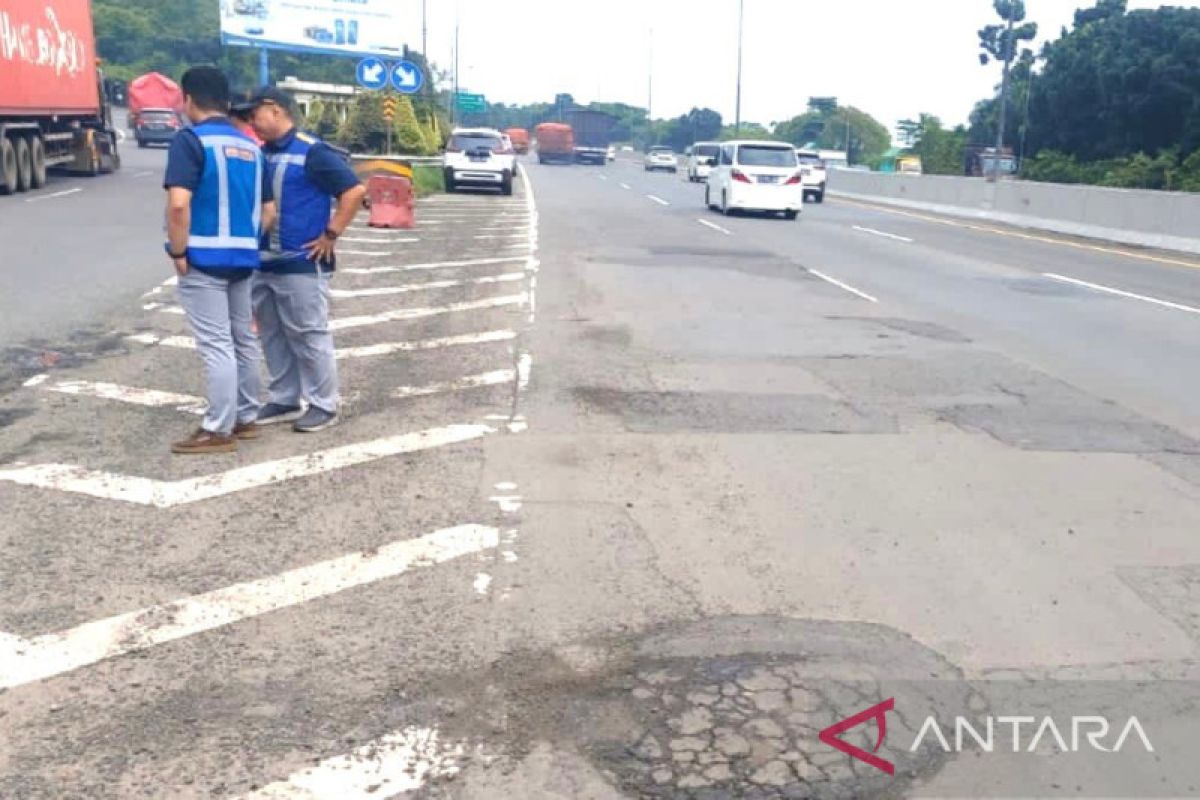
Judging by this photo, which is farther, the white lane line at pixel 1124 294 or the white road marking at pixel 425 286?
the white lane line at pixel 1124 294

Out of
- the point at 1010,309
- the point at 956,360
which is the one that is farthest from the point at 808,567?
the point at 1010,309

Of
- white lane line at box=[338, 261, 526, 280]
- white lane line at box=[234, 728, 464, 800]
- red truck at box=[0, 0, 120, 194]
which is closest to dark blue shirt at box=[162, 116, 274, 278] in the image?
white lane line at box=[234, 728, 464, 800]

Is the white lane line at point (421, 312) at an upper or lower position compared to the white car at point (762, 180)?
lower

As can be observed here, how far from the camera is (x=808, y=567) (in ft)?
17.1

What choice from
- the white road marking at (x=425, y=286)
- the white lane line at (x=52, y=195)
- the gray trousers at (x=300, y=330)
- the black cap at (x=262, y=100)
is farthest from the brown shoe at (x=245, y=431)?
the white lane line at (x=52, y=195)

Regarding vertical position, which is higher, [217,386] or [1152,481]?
[217,386]

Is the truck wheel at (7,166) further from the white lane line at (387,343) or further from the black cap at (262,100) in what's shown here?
the black cap at (262,100)

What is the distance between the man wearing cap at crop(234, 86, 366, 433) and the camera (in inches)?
267

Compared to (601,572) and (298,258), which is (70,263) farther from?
(601,572)

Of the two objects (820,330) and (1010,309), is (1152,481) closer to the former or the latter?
(820,330)

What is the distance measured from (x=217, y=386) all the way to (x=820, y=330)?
248 inches

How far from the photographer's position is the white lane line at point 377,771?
134 inches

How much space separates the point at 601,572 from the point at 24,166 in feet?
78.5

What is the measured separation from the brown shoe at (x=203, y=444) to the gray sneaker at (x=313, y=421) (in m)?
0.51
